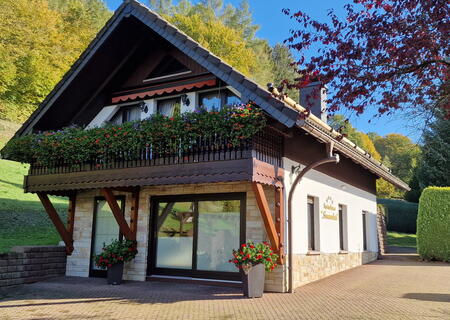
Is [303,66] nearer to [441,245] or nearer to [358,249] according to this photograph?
[358,249]

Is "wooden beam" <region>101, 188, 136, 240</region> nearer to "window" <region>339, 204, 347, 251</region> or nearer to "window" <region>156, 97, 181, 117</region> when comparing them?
"window" <region>156, 97, 181, 117</region>

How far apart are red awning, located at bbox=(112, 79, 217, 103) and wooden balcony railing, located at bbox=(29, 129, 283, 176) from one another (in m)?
2.17

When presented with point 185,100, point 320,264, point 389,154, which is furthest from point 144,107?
point 389,154

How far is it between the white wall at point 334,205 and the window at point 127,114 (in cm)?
494

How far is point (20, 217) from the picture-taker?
15.8m

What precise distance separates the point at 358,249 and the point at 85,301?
32.3 ft

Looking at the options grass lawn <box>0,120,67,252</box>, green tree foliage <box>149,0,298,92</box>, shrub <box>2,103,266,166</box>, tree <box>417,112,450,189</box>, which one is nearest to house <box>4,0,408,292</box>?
shrub <box>2,103,266,166</box>

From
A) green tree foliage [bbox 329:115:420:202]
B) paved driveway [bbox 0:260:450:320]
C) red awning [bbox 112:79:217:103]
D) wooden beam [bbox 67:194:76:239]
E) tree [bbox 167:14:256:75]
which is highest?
tree [bbox 167:14:256:75]

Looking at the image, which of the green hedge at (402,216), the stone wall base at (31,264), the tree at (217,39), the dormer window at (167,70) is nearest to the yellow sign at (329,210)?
the dormer window at (167,70)

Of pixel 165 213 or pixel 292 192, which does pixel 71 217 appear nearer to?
pixel 165 213

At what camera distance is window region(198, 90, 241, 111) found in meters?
10.3

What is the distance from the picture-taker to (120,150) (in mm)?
9570

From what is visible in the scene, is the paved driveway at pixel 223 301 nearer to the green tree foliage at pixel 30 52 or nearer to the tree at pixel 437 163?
the tree at pixel 437 163

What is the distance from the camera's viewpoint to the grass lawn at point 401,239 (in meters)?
22.6
